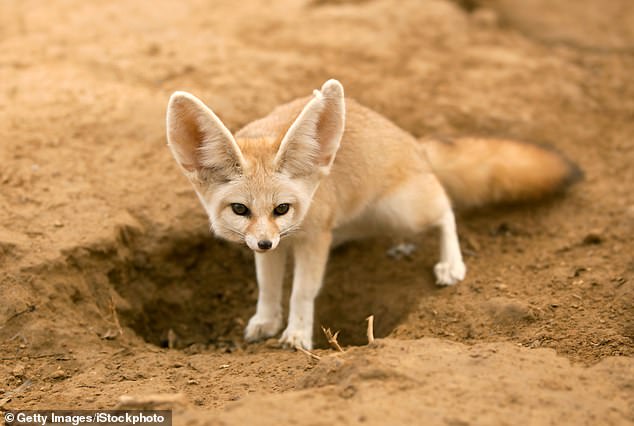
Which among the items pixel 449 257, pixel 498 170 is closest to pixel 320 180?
pixel 449 257

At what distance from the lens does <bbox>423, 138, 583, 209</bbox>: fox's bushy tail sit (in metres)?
5.32

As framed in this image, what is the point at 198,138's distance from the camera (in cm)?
381

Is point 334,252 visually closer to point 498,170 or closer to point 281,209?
point 498,170

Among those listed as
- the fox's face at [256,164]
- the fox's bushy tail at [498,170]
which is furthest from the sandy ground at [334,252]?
the fox's face at [256,164]

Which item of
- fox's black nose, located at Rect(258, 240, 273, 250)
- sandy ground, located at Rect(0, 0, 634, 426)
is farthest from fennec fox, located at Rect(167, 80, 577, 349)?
sandy ground, located at Rect(0, 0, 634, 426)

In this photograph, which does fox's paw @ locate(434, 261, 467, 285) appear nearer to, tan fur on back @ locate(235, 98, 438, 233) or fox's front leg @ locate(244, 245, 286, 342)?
tan fur on back @ locate(235, 98, 438, 233)

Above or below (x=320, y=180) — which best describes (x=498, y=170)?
below

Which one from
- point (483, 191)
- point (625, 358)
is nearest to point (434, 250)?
point (483, 191)

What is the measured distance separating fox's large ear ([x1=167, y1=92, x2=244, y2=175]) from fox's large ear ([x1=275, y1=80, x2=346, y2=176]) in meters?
0.25

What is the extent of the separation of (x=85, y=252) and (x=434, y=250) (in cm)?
237

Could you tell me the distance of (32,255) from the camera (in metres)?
4.38

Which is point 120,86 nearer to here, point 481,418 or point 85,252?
point 85,252

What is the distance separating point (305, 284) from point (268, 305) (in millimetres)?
401

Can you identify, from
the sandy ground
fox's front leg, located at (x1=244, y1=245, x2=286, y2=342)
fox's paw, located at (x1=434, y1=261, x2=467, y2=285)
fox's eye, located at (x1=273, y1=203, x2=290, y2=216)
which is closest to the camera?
the sandy ground
